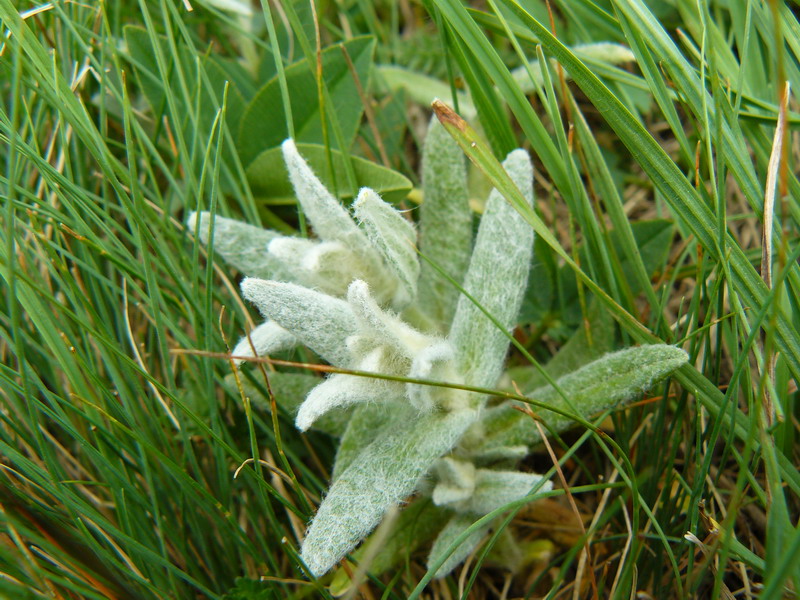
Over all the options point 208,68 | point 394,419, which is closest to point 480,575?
point 394,419

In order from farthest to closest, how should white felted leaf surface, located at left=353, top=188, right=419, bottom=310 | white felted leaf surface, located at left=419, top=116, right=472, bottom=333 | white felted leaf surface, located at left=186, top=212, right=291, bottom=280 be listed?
white felted leaf surface, located at left=419, top=116, right=472, bottom=333, white felted leaf surface, located at left=186, top=212, right=291, bottom=280, white felted leaf surface, located at left=353, top=188, right=419, bottom=310

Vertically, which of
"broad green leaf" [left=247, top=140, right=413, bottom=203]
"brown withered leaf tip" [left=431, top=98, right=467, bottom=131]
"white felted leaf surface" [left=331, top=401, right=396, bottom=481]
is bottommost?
"white felted leaf surface" [left=331, top=401, right=396, bottom=481]

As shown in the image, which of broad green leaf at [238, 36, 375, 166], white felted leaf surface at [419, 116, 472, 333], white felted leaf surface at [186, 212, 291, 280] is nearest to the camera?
white felted leaf surface at [186, 212, 291, 280]

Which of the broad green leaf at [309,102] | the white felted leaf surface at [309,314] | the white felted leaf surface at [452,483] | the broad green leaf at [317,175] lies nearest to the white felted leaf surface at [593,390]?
the white felted leaf surface at [452,483]

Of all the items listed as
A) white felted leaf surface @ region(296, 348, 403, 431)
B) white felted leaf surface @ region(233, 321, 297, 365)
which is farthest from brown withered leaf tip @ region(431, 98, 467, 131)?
white felted leaf surface @ region(233, 321, 297, 365)

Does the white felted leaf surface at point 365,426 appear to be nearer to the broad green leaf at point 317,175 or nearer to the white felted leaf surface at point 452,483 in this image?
the white felted leaf surface at point 452,483

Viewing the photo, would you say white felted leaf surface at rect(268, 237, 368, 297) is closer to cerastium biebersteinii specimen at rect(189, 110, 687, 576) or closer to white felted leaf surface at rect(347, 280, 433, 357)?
cerastium biebersteinii specimen at rect(189, 110, 687, 576)
